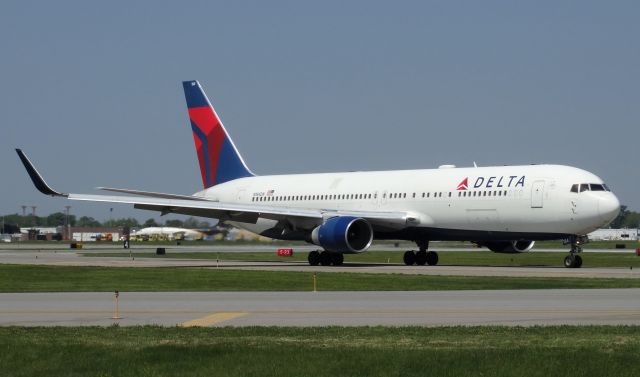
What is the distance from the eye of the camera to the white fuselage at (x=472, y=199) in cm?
4903

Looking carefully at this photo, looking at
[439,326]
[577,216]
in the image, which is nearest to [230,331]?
[439,326]

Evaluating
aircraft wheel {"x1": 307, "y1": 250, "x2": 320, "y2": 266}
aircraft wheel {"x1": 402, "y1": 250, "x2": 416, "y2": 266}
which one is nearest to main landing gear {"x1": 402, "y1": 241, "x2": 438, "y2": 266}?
aircraft wheel {"x1": 402, "y1": 250, "x2": 416, "y2": 266}

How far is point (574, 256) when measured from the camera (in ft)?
162

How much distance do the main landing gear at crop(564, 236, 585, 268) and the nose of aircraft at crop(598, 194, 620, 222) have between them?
1709 millimetres

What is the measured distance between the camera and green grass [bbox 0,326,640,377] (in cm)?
1598

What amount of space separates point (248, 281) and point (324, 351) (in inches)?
855

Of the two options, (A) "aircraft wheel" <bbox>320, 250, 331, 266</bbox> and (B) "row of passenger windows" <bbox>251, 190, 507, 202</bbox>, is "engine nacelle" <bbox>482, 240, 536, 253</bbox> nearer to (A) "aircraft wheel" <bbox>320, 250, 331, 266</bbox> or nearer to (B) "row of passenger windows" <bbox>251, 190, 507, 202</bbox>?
(B) "row of passenger windows" <bbox>251, 190, 507, 202</bbox>

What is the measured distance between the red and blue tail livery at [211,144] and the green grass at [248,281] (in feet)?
67.6

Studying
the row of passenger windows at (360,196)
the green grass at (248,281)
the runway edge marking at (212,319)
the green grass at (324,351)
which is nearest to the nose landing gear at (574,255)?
the row of passenger windows at (360,196)

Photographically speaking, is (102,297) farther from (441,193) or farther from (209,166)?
(209,166)

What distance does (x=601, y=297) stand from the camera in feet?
96.8

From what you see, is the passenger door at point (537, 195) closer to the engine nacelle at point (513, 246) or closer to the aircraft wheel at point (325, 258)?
the engine nacelle at point (513, 246)

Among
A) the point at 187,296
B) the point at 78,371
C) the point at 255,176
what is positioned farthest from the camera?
the point at 255,176

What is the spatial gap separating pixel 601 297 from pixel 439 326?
933 cm
